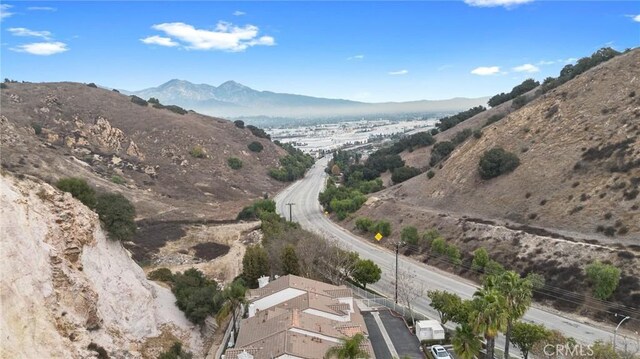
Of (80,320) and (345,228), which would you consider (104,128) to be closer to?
(345,228)

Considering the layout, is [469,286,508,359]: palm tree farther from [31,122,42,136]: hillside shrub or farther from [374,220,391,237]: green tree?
[31,122,42,136]: hillside shrub

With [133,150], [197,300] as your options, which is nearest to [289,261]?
[197,300]

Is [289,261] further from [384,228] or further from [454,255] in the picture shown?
[384,228]

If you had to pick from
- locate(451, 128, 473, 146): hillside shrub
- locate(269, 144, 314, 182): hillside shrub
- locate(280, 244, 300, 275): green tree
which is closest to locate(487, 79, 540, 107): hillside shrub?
locate(451, 128, 473, 146): hillside shrub

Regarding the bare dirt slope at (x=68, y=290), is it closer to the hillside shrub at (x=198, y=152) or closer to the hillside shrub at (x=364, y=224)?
the hillside shrub at (x=364, y=224)

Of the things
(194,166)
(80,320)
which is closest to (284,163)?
(194,166)

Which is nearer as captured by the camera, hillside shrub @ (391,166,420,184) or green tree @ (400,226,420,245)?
green tree @ (400,226,420,245)

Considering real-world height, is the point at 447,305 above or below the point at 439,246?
above

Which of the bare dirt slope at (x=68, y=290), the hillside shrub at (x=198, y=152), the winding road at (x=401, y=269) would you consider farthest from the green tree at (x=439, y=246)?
the hillside shrub at (x=198, y=152)
